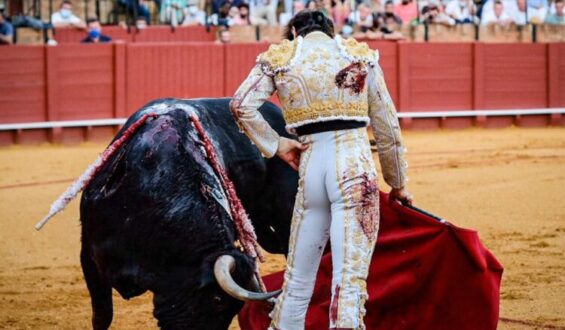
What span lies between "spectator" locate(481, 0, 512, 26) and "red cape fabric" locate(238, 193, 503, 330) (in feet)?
36.5

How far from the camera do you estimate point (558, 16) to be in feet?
52.6

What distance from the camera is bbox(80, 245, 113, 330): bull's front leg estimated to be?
188 inches

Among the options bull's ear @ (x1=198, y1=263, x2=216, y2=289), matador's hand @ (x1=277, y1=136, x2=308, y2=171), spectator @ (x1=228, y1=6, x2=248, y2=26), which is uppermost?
spectator @ (x1=228, y1=6, x2=248, y2=26)

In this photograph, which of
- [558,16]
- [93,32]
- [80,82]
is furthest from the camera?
[558,16]

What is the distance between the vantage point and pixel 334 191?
3908mm

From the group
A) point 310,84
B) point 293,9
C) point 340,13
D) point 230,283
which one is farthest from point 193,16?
point 230,283

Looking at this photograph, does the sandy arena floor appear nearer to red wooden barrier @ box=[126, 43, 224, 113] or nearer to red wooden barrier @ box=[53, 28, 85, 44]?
red wooden barrier @ box=[126, 43, 224, 113]

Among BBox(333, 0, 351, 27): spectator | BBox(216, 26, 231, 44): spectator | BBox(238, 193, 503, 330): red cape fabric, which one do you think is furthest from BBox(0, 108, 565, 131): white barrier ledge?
BBox(238, 193, 503, 330): red cape fabric

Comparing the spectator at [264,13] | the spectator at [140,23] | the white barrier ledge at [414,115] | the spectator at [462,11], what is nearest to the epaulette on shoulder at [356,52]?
the white barrier ledge at [414,115]

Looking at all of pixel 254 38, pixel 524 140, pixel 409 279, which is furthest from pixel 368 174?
pixel 254 38

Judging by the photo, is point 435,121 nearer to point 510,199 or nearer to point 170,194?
point 510,199

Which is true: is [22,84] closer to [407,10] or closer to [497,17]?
[407,10]

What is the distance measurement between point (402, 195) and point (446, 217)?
14.0 ft

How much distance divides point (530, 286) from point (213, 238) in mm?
2528
